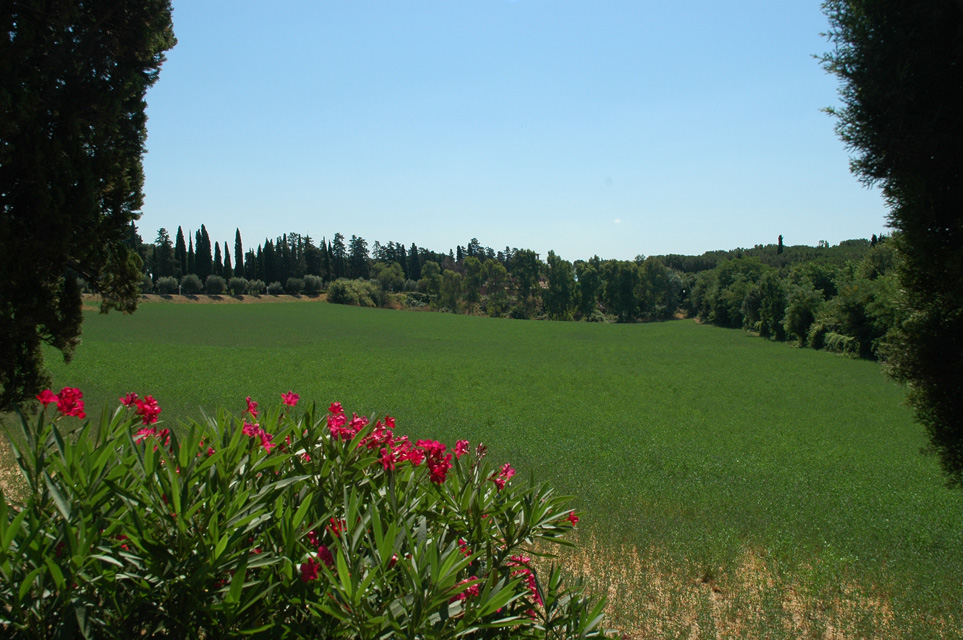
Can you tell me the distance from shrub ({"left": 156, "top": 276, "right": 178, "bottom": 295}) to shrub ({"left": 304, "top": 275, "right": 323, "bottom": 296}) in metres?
20.9

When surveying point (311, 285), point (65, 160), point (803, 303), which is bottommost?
point (803, 303)

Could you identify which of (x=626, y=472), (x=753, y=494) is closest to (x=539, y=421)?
(x=626, y=472)

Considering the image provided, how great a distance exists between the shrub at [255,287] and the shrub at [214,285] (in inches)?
180

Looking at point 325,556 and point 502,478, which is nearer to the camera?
point 325,556

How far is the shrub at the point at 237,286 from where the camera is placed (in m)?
78.9

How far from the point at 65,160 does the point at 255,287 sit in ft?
263

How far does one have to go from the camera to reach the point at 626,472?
10.8m

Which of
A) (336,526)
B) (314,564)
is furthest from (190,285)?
(314,564)

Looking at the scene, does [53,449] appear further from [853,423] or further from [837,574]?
[853,423]

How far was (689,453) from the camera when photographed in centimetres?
1319

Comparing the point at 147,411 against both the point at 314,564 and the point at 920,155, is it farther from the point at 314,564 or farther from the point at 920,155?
the point at 920,155

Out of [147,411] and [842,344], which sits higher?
[147,411]

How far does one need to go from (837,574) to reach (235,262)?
90.9 meters

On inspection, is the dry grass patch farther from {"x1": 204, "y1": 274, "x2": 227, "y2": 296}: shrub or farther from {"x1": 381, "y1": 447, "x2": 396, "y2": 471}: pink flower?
{"x1": 204, "y1": 274, "x2": 227, "y2": 296}: shrub
